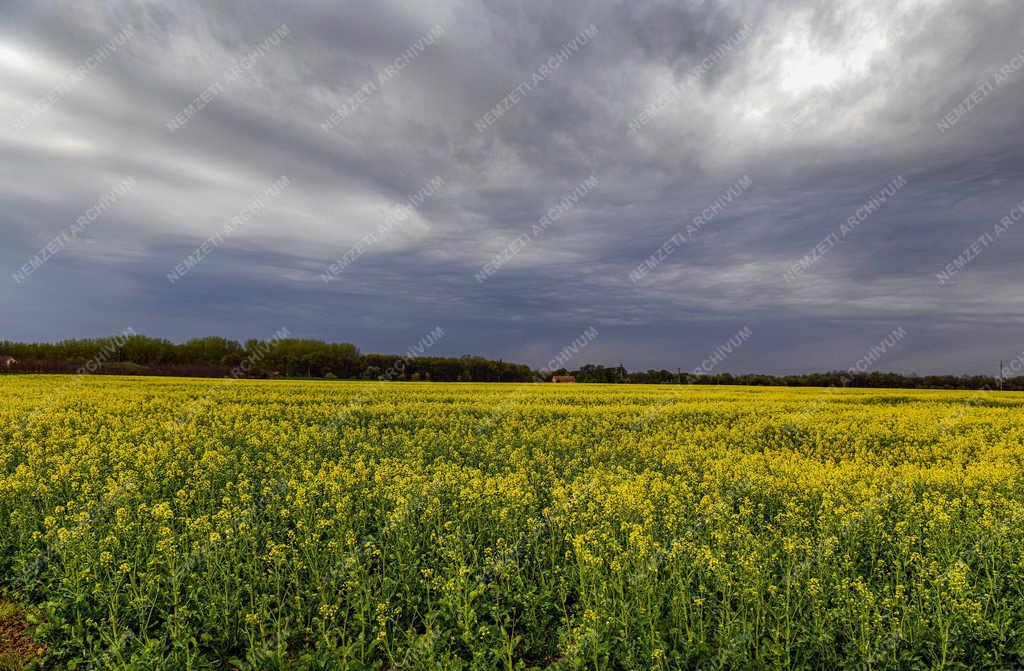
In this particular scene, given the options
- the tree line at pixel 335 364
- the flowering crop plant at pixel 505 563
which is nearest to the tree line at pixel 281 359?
the tree line at pixel 335 364

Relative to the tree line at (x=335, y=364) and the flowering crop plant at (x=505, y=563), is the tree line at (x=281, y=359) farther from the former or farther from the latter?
the flowering crop plant at (x=505, y=563)

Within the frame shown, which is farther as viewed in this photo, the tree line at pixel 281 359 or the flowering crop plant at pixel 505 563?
the tree line at pixel 281 359

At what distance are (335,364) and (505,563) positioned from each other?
75.0 meters

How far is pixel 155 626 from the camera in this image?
594cm

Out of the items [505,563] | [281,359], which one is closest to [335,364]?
[281,359]

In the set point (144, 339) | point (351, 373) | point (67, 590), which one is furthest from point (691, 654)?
point (144, 339)

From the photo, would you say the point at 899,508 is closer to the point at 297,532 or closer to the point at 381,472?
the point at 381,472

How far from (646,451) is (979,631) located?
8.96 meters

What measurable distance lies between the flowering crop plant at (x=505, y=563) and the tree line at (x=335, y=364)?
5758 cm

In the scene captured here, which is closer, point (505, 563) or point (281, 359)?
point (505, 563)

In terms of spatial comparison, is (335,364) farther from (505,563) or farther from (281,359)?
(505,563)

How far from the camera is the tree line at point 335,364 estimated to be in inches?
2643

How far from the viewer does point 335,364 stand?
3019 inches

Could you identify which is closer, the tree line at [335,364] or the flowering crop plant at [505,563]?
the flowering crop plant at [505,563]
